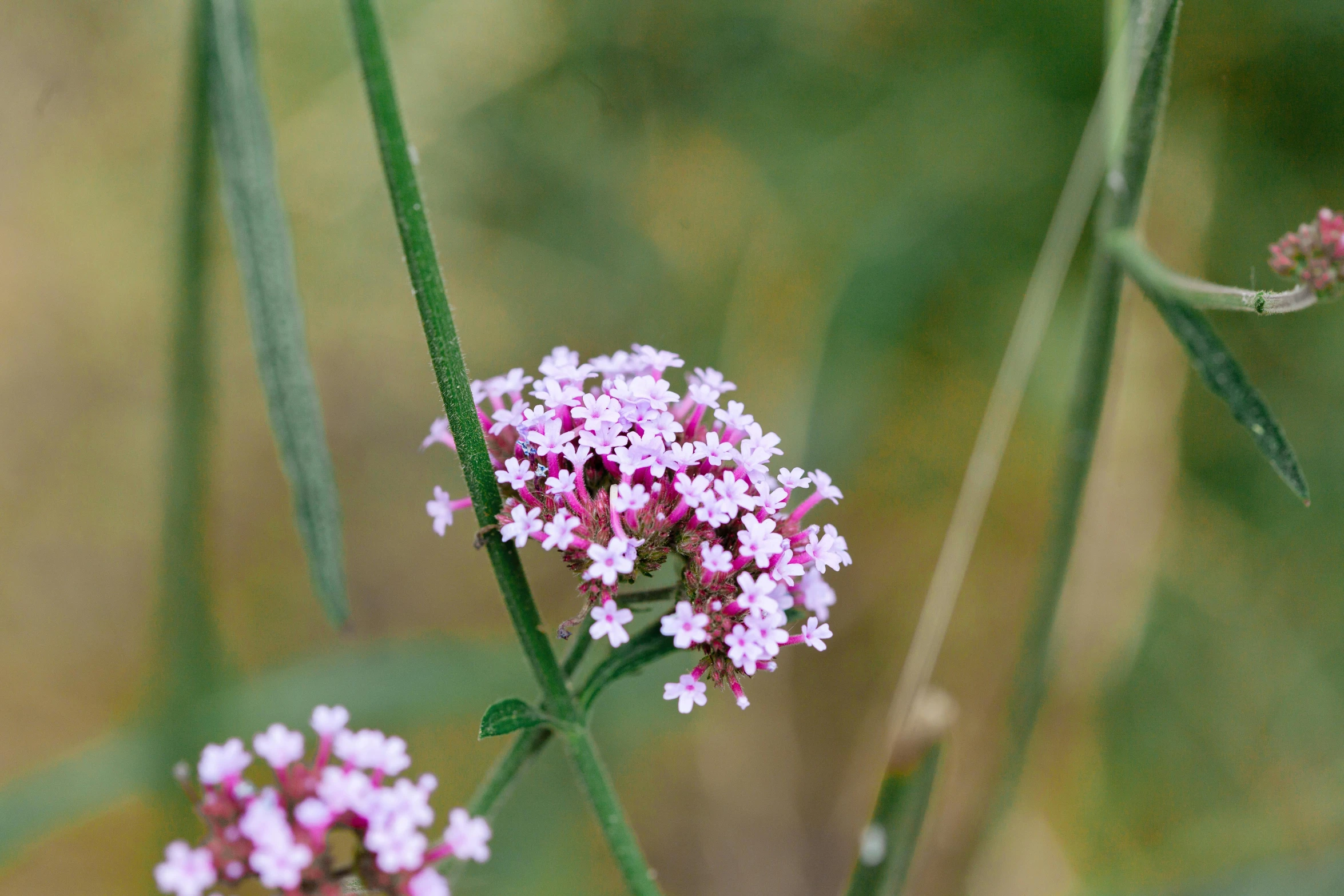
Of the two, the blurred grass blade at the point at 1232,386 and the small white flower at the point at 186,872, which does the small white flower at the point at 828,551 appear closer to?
the blurred grass blade at the point at 1232,386

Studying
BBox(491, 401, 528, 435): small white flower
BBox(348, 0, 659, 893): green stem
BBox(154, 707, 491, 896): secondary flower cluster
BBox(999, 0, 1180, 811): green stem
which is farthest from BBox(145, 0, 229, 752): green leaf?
BBox(999, 0, 1180, 811): green stem

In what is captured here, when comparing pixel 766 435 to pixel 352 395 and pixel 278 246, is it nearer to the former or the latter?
pixel 278 246

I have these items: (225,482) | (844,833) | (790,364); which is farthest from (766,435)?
(225,482)

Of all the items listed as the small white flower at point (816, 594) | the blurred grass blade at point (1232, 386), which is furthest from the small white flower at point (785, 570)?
the blurred grass blade at point (1232, 386)

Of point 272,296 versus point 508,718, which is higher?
point 272,296

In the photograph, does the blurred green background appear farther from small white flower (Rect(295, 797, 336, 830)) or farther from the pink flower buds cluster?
the pink flower buds cluster

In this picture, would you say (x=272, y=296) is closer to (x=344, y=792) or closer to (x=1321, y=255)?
(x=344, y=792)

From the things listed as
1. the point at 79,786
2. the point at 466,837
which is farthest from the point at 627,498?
the point at 79,786
